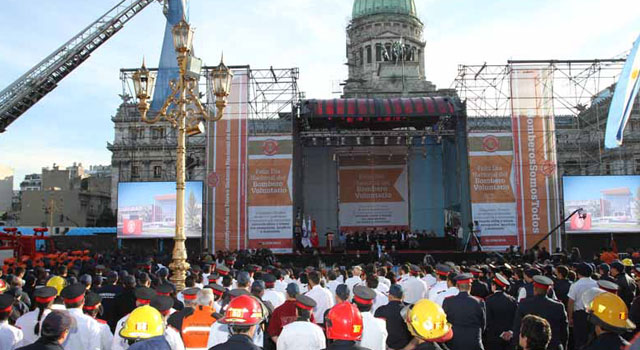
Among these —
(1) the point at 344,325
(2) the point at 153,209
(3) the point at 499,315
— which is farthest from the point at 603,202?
(1) the point at 344,325

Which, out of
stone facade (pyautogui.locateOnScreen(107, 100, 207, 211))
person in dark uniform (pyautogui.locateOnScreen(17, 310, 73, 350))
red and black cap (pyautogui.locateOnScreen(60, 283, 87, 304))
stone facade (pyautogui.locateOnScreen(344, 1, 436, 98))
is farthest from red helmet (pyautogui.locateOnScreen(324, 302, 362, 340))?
stone facade (pyautogui.locateOnScreen(107, 100, 207, 211))

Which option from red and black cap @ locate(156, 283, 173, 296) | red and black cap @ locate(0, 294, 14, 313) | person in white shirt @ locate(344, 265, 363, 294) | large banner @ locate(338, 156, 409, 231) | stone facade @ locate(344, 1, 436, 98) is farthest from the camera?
stone facade @ locate(344, 1, 436, 98)

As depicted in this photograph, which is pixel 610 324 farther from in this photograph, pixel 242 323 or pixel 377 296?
pixel 377 296

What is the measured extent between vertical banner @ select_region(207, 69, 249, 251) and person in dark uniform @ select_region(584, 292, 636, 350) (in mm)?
17072

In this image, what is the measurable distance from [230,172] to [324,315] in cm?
1584

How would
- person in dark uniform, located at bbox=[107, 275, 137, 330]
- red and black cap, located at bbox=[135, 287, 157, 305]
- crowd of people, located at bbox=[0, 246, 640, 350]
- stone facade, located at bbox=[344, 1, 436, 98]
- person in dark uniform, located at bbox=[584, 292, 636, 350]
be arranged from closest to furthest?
crowd of people, located at bbox=[0, 246, 640, 350] → person in dark uniform, located at bbox=[584, 292, 636, 350] → red and black cap, located at bbox=[135, 287, 157, 305] → person in dark uniform, located at bbox=[107, 275, 137, 330] → stone facade, located at bbox=[344, 1, 436, 98]

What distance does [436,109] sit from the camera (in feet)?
65.5

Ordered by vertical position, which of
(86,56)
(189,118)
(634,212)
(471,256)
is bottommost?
(471,256)

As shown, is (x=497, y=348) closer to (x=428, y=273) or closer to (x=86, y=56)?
(x=428, y=273)

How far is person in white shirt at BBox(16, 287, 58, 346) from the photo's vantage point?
193 inches

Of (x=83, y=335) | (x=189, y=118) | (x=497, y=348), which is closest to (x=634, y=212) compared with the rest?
(x=497, y=348)

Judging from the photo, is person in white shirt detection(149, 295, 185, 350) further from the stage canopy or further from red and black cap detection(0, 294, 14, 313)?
the stage canopy

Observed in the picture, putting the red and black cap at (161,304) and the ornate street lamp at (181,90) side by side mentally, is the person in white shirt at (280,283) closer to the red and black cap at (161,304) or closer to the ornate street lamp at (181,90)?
the ornate street lamp at (181,90)

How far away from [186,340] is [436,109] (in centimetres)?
1714
